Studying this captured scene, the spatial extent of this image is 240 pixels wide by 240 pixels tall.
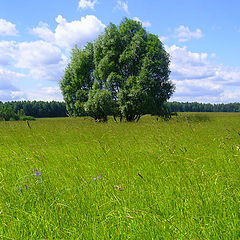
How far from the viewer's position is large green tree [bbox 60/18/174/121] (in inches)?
742

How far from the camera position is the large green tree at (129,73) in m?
18.9

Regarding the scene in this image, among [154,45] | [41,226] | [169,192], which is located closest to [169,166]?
[169,192]

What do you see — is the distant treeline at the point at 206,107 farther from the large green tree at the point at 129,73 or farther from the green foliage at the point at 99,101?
the green foliage at the point at 99,101

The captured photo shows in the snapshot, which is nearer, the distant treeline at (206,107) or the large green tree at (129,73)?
the large green tree at (129,73)

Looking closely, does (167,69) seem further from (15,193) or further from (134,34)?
(15,193)

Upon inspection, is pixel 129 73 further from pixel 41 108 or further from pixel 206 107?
pixel 206 107

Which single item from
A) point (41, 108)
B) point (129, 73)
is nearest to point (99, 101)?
point (129, 73)

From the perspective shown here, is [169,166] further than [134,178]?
Yes

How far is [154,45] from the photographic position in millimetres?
19531

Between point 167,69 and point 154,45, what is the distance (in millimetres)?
2530

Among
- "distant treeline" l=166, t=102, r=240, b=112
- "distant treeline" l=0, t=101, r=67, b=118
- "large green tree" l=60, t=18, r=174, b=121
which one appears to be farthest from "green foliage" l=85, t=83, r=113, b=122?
"distant treeline" l=166, t=102, r=240, b=112

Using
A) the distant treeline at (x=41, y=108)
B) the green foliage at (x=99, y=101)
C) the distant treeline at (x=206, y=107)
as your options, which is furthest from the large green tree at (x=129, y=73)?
the distant treeline at (x=206, y=107)

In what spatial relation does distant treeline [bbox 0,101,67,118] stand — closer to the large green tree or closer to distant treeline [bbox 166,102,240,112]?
distant treeline [bbox 166,102,240,112]

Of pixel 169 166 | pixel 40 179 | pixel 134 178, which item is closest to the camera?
pixel 40 179
